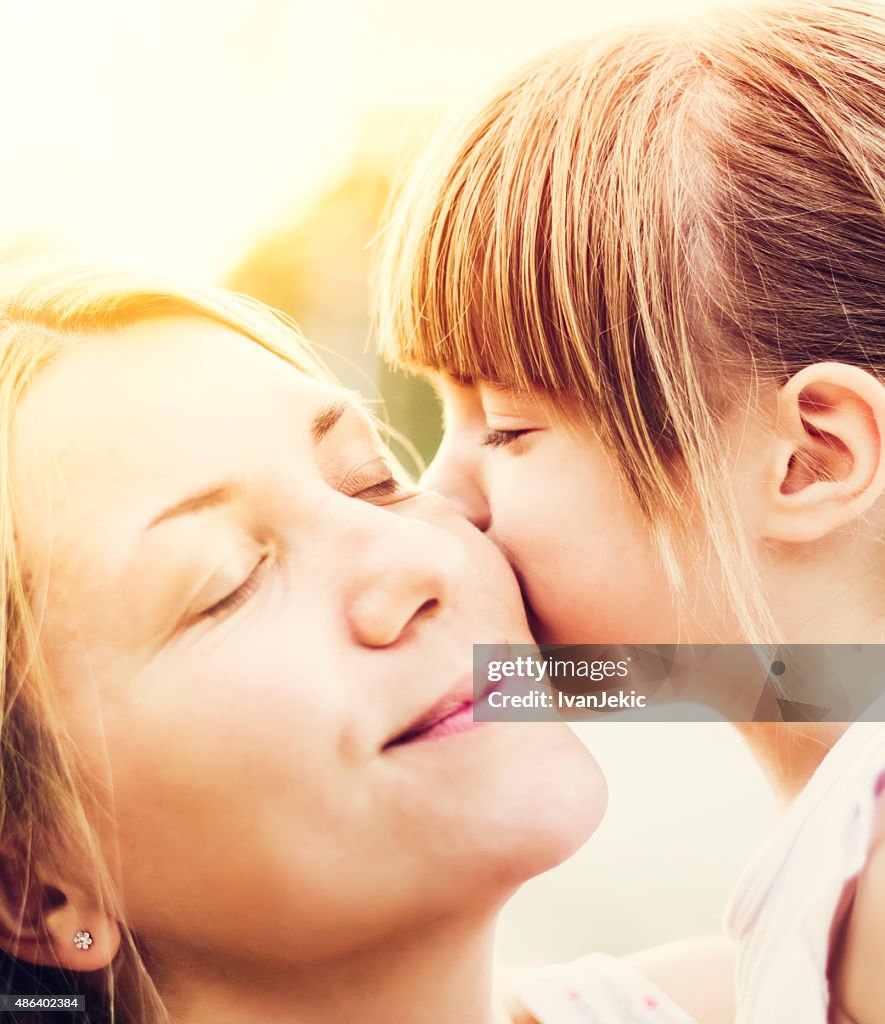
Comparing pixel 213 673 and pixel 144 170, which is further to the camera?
pixel 144 170

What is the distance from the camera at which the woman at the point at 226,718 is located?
24.0 inches

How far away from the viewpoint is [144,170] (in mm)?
801

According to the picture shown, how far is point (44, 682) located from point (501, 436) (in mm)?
351

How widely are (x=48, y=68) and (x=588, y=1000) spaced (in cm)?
86

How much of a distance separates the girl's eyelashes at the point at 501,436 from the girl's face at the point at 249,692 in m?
0.13

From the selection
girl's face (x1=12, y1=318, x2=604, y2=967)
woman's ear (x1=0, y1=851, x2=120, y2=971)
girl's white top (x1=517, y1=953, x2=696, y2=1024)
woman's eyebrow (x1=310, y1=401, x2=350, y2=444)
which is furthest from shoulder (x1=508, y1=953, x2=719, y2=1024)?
woman's eyebrow (x1=310, y1=401, x2=350, y2=444)

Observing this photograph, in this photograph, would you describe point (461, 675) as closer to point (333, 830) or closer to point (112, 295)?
point (333, 830)

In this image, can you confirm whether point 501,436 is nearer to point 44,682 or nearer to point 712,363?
point 712,363

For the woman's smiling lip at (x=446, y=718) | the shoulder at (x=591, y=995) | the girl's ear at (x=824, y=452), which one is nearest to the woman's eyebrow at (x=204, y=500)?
the woman's smiling lip at (x=446, y=718)

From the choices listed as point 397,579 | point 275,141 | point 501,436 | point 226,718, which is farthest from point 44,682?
point 275,141

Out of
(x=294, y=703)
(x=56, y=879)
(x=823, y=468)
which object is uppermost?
(x=823, y=468)

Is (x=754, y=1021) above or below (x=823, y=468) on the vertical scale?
below

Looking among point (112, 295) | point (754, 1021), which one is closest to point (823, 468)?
point (754, 1021)

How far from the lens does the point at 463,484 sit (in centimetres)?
76
